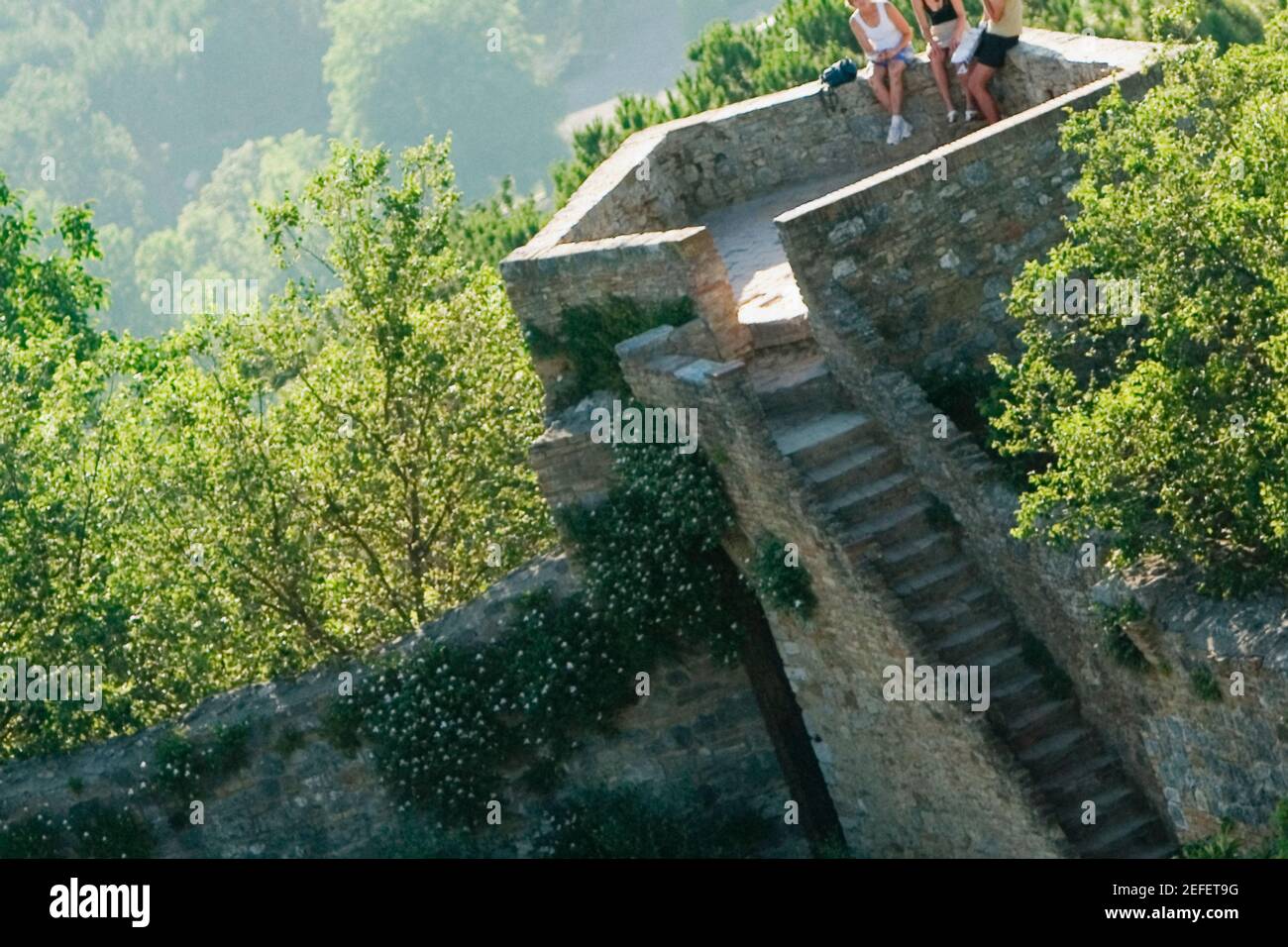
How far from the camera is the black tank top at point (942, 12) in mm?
22531

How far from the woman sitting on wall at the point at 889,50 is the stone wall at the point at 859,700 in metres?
4.15

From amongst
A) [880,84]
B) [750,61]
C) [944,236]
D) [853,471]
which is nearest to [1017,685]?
[853,471]

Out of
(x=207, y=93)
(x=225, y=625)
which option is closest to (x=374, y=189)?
(x=225, y=625)

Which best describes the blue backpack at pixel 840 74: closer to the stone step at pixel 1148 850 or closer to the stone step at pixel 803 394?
the stone step at pixel 803 394

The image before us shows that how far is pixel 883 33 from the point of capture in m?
22.9

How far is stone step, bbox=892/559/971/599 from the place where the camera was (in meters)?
18.8

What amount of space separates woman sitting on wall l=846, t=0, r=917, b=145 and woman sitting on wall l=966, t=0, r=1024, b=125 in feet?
3.31

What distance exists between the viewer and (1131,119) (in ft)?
58.1

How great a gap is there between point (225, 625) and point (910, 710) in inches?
286

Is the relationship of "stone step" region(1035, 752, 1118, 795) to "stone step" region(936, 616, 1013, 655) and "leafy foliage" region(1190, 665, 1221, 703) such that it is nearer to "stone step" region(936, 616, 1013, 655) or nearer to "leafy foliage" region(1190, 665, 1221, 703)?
"stone step" region(936, 616, 1013, 655)

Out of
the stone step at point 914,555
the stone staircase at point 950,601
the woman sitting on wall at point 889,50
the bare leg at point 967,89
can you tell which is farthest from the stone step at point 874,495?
→ the woman sitting on wall at point 889,50

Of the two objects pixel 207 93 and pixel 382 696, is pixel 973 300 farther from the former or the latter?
pixel 207 93

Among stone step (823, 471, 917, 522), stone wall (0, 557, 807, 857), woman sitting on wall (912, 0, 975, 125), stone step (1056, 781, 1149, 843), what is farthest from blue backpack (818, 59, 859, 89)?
stone step (1056, 781, 1149, 843)
